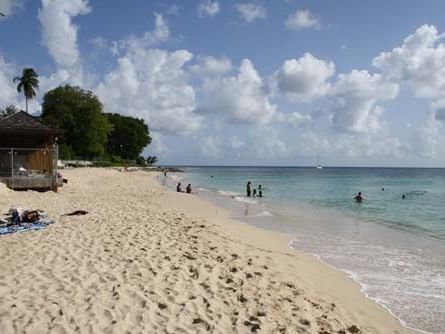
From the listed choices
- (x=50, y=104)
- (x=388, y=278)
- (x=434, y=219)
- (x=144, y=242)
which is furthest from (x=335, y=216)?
(x=50, y=104)

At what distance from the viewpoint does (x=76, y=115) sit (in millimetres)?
65875

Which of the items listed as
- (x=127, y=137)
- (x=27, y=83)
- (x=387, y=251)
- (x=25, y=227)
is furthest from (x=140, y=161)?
(x=387, y=251)

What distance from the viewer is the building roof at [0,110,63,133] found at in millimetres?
22438

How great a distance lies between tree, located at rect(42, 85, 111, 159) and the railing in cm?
4359

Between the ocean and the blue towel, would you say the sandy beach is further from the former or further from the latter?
the ocean

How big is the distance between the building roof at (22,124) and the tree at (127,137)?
7602cm

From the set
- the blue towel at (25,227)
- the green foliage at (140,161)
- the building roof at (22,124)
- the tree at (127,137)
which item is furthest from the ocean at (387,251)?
the green foliage at (140,161)

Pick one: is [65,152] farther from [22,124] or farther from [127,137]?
[22,124]

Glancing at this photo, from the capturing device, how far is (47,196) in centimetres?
1961

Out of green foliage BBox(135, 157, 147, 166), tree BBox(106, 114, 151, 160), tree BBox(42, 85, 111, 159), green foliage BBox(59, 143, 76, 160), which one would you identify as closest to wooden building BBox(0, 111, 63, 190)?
green foliage BBox(59, 143, 76, 160)

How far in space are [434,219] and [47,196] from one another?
2020 centimetres

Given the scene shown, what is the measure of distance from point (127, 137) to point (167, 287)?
97125mm

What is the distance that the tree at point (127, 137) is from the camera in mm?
99500

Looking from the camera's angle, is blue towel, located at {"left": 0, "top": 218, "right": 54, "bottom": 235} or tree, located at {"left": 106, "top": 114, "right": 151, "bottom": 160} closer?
blue towel, located at {"left": 0, "top": 218, "right": 54, "bottom": 235}
